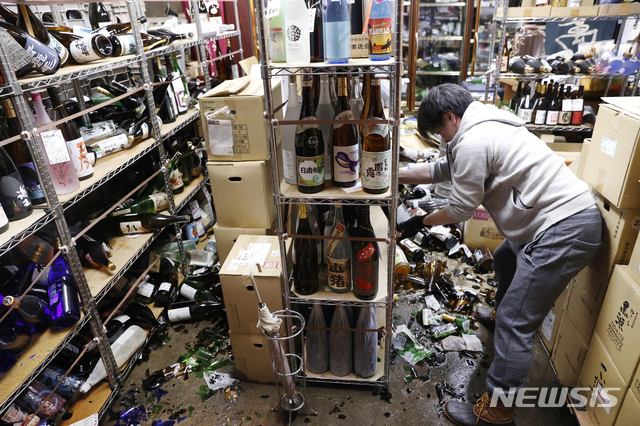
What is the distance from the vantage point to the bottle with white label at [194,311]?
93.7 inches

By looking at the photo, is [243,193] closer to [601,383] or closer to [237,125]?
[237,125]

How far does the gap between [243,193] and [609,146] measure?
5.49 ft

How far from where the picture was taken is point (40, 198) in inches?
61.9

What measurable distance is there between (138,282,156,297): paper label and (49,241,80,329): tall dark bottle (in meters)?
0.63

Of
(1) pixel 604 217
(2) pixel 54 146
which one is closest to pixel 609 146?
(1) pixel 604 217

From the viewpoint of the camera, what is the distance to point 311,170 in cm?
148

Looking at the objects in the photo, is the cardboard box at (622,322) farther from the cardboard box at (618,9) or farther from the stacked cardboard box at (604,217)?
the cardboard box at (618,9)

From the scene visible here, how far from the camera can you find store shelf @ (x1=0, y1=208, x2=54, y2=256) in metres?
1.34

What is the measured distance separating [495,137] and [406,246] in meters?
1.51

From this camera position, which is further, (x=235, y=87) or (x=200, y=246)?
(x=200, y=246)

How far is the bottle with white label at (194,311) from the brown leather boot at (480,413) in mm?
1357

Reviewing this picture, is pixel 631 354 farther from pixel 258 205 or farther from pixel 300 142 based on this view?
pixel 258 205

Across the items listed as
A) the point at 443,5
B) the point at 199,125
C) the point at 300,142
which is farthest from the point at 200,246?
the point at 443,5

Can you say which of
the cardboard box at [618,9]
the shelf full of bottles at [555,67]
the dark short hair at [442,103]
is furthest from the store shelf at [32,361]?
the cardboard box at [618,9]
